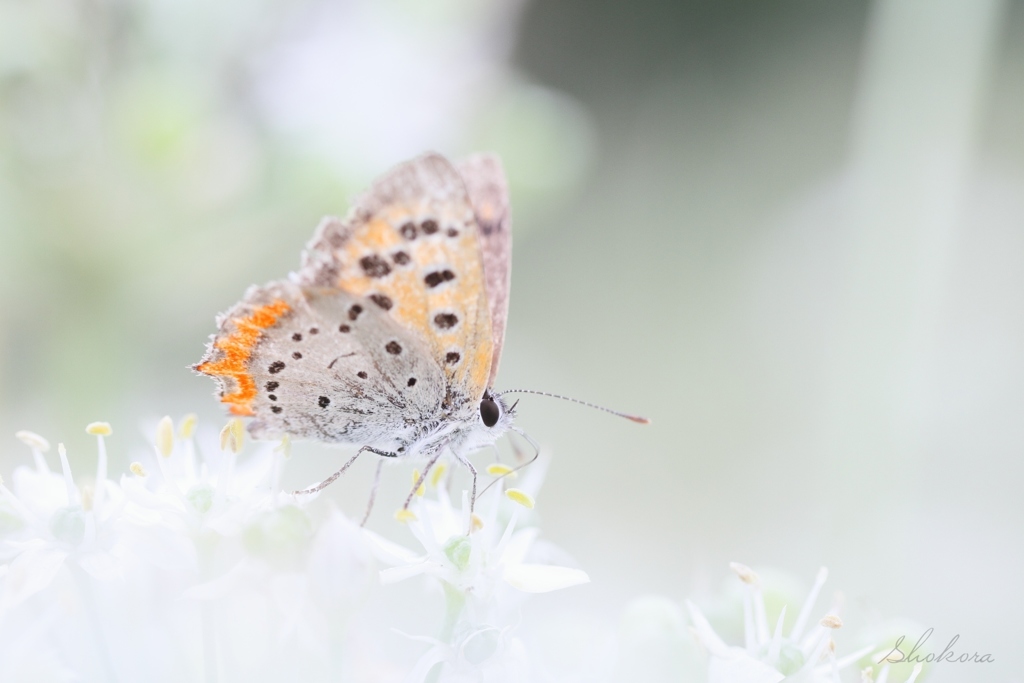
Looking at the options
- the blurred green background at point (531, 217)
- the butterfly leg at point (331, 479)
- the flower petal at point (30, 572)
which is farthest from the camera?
the blurred green background at point (531, 217)

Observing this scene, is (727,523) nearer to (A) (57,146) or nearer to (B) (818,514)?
(B) (818,514)

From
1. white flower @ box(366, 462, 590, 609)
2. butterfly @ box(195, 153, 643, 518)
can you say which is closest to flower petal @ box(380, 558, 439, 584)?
white flower @ box(366, 462, 590, 609)

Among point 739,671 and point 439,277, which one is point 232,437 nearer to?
point 439,277

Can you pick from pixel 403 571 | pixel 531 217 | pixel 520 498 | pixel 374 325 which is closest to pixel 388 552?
pixel 403 571

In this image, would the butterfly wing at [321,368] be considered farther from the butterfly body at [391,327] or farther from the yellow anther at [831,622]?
the yellow anther at [831,622]

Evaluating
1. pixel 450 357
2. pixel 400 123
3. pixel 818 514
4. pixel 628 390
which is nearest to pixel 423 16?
pixel 400 123

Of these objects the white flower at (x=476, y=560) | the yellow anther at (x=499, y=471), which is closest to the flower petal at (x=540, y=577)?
the white flower at (x=476, y=560)
